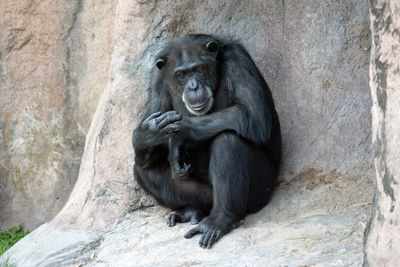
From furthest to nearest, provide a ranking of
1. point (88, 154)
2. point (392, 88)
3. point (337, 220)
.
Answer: point (88, 154), point (337, 220), point (392, 88)

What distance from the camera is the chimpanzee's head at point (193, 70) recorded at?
19.4 ft

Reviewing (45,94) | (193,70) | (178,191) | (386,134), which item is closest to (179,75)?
(193,70)

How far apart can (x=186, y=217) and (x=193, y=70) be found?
146 cm

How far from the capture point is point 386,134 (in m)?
3.76

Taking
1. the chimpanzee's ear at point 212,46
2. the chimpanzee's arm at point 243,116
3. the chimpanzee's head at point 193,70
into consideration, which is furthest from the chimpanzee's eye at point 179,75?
the chimpanzee's arm at point 243,116

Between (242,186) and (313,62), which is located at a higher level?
(313,62)

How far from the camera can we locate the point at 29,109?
29.1 ft

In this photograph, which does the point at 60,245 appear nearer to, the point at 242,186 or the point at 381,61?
the point at 242,186

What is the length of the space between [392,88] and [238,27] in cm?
348

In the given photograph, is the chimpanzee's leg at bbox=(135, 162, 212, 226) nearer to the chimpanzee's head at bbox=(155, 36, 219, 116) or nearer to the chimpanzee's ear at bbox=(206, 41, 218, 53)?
the chimpanzee's head at bbox=(155, 36, 219, 116)

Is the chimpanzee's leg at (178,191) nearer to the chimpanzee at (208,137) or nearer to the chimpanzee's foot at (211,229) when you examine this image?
the chimpanzee at (208,137)

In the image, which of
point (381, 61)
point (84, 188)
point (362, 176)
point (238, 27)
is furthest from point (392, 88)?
point (84, 188)

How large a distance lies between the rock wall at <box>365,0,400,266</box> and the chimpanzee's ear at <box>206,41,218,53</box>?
2340 mm

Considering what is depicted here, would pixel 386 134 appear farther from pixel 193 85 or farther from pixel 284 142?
pixel 284 142
